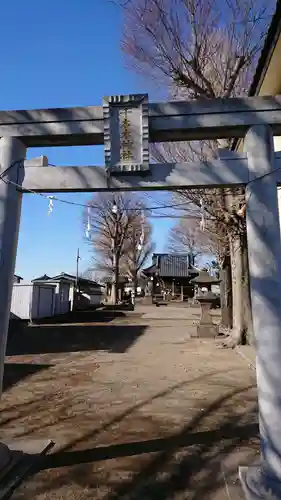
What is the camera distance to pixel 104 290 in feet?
194

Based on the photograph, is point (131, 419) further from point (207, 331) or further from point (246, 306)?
point (207, 331)

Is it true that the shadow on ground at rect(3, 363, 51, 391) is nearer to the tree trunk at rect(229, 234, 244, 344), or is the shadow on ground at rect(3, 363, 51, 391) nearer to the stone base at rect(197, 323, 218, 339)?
the tree trunk at rect(229, 234, 244, 344)

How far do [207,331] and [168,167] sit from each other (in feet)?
44.9

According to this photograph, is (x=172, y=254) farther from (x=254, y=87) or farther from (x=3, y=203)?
(x=3, y=203)

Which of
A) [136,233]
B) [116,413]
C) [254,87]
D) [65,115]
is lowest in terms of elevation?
[116,413]

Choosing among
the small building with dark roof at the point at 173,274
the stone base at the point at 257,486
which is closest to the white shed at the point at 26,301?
the stone base at the point at 257,486

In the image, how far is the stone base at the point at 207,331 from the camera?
660 inches

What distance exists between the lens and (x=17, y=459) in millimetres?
4258

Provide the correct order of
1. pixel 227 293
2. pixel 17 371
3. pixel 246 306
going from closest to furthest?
pixel 17 371, pixel 246 306, pixel 227 293

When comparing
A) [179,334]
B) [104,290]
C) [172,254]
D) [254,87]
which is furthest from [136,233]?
[254,87]

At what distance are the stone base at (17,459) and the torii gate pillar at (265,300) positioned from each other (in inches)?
91.9

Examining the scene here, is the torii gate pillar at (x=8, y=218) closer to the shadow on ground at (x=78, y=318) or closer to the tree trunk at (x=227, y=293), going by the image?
the tree trunk at (x=227, y=293)

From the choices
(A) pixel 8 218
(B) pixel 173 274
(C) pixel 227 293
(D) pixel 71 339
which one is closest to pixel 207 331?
(C) pixel 227 293

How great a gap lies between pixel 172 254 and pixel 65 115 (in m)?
47.6
